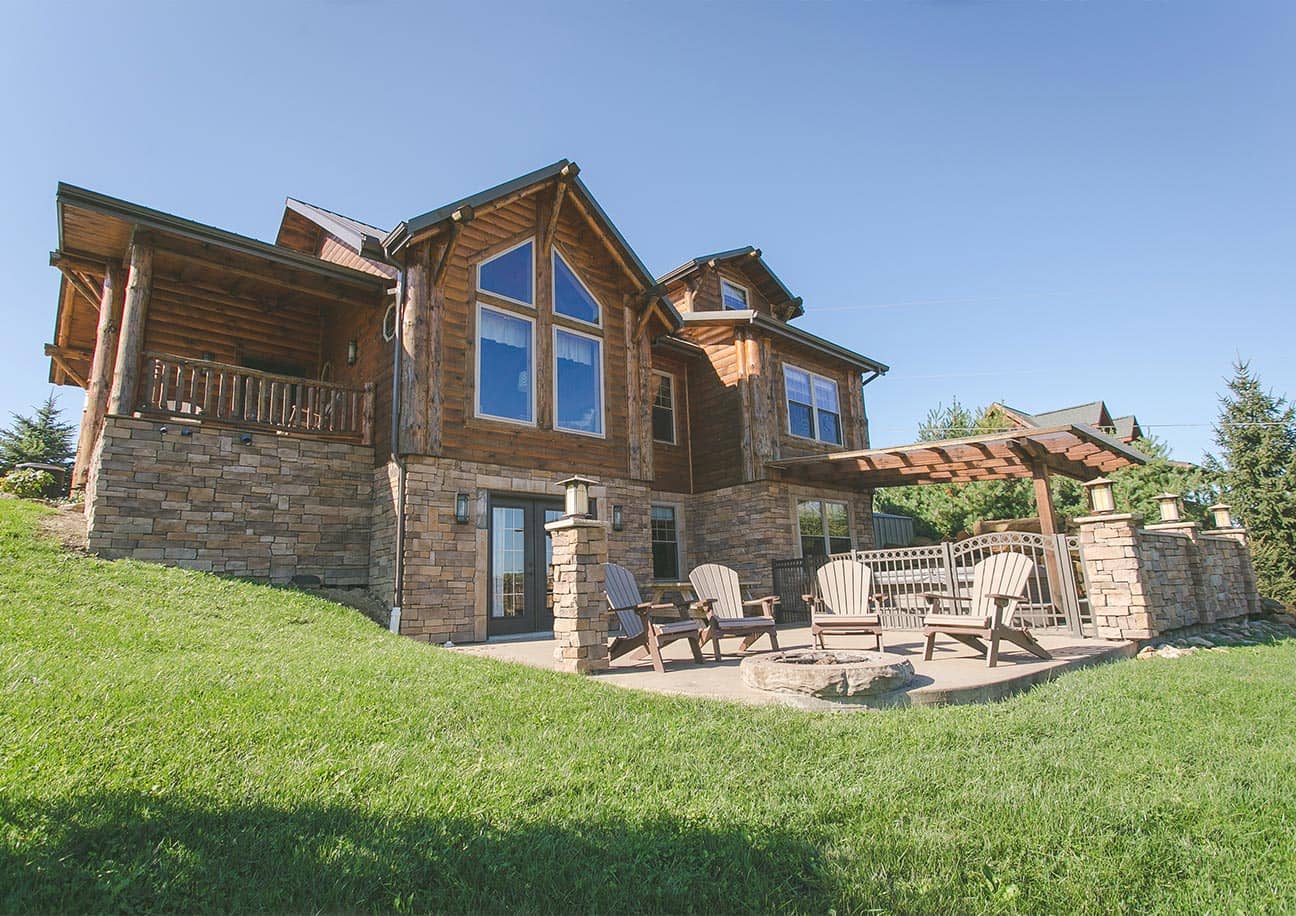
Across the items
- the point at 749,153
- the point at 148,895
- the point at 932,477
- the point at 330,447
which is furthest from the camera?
the point at 932,477

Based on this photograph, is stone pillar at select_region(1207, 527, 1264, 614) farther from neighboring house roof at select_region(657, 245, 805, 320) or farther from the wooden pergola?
neighboring house roof at select_region(657, 245, 805, 320)

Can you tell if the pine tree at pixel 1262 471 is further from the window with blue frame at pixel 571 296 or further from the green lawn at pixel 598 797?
the window with blue frame at pixel 571 296

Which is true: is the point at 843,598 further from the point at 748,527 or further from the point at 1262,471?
the point at 1262,471

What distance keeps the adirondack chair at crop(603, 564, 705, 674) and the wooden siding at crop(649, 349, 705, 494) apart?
640 cm

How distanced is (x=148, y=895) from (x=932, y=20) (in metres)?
9.67

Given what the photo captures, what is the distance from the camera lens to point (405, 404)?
8859mm

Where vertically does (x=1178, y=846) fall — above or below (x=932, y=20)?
below

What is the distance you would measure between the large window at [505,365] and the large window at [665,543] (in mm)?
4231

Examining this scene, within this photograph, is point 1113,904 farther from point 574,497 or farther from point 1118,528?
point 1118,528

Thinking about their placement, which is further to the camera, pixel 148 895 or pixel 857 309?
pixel 857 309

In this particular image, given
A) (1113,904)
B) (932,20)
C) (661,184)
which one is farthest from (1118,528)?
(661,184)

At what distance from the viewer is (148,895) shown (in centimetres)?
204

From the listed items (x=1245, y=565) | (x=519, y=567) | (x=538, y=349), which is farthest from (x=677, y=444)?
(x=1245, y=565)

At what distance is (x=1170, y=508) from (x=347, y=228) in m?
14.3
